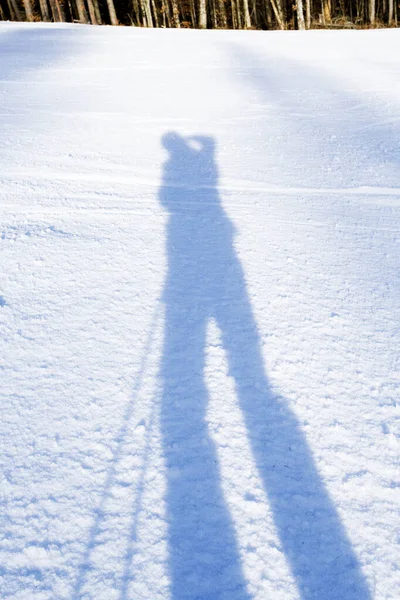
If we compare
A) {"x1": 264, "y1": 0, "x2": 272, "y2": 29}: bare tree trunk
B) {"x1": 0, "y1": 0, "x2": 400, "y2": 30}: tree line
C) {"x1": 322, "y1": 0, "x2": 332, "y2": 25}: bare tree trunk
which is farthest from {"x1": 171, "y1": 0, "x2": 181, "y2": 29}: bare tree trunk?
{"x1": 322, "y1": 0, "x2": 332, "y2": 25}: bare tree trunk

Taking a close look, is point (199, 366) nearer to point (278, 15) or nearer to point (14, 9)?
point (278, 15)

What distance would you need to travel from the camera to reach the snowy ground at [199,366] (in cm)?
157

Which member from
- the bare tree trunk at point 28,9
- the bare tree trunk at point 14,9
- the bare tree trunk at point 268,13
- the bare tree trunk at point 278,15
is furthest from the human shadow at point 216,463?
the bare tree trunk at point 268,13

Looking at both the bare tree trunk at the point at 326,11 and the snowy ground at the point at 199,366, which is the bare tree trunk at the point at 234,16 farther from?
the snowy ground at the point at 199,366

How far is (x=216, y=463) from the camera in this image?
185 cm

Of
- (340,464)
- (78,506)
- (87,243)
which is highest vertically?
(87,243)

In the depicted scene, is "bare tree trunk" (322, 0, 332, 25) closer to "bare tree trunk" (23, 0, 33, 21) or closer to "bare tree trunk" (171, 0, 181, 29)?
"bare tree trunk" (171, 0, 181, 29)

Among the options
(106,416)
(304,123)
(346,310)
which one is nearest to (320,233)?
(346,310)

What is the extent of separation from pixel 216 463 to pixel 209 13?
27.4m

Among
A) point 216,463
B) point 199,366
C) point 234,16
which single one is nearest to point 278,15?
point 234,16

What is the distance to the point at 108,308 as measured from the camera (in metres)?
2.68

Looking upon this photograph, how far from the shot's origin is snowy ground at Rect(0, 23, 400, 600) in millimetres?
1571

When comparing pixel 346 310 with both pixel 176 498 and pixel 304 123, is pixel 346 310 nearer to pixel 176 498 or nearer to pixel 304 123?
pixel 176 498

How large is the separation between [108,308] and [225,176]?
238 centimetres
